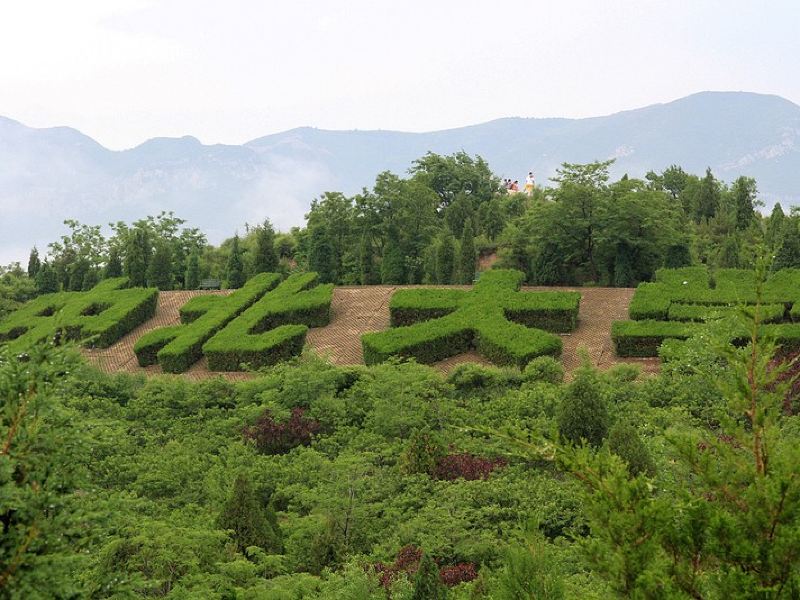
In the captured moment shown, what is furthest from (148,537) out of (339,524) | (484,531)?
(484,531)

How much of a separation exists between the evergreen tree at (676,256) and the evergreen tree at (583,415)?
13.9m

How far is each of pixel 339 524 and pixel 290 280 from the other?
16692 mm

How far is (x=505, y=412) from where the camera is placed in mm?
19781

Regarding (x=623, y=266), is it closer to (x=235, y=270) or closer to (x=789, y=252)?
(x=789, y=252)

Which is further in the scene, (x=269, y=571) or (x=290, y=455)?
(x=290, y=455)

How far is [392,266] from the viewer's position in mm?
34312

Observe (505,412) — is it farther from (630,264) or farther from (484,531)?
(630,264)

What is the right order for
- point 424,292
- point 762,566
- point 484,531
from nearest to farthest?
point 762,566, point 484,531, point 424,292

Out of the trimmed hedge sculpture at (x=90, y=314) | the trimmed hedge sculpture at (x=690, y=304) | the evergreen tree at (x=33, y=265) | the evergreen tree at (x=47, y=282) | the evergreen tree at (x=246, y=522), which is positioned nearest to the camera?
the evergreen tree at (x=246, y=522)

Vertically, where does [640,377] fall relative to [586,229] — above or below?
below

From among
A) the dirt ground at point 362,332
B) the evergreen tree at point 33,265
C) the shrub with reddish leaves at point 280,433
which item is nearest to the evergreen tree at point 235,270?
the dirt ground at point 362,332

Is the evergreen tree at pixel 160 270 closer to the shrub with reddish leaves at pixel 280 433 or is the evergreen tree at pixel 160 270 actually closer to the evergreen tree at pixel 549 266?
the evergreen tree at pixel 549 266

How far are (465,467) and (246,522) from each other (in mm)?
4510

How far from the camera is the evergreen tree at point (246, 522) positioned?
13.7m
